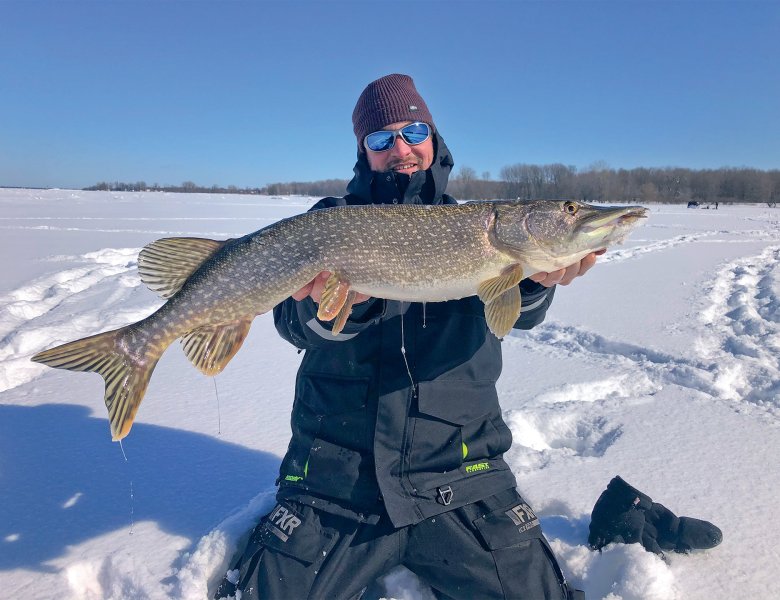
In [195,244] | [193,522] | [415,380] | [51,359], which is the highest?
[195,244]

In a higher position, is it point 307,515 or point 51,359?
point 51,359

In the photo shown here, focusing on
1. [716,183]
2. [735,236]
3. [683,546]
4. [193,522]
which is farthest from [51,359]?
[716,183]

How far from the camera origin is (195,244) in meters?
2.11

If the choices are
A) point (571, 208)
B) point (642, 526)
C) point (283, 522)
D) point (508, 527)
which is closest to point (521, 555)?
point (508, 527)

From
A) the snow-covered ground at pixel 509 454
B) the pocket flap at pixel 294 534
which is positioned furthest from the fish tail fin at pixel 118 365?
the pocket flap at pixel 294 534

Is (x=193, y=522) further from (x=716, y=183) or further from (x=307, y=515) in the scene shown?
(x=716, y=183)

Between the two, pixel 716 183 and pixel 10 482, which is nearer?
pixel 10 482

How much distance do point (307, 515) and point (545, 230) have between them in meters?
1.52

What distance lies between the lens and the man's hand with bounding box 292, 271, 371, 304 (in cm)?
208

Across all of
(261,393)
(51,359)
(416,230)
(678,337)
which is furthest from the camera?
(678,337)

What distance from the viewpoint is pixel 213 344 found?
2057mm

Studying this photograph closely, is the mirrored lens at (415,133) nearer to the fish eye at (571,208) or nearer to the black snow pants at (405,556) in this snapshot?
the fish eye at (571,208)

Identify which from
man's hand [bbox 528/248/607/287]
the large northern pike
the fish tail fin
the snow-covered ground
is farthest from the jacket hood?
the snow-covered ground

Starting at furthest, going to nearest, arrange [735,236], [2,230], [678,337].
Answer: [735,236]
[2,230]
[678,337]
